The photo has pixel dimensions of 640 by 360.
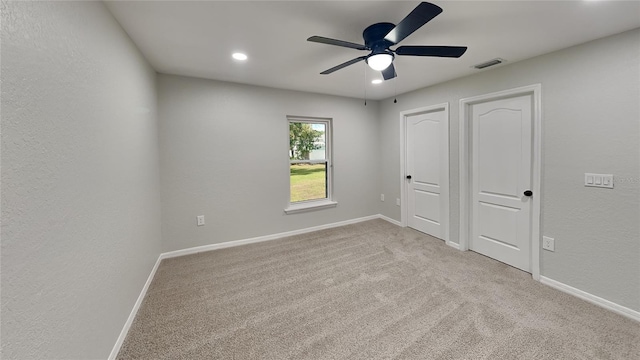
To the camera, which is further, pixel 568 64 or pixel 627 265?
pixel 568 64

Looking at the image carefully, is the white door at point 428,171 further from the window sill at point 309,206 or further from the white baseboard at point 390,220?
the window sill at point 309,206

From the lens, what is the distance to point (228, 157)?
A: 342cm

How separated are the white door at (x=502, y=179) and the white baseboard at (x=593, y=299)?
259 mm

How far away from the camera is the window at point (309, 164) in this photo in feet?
13.2

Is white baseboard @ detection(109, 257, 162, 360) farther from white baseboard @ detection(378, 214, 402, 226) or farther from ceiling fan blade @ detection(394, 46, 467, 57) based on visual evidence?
white baseboard @ detection(378, 214, 402, 226)

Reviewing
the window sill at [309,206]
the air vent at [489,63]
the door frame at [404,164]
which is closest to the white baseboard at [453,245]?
the door frame at [404,164]

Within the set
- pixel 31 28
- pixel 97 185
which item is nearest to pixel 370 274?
pixel 97 185

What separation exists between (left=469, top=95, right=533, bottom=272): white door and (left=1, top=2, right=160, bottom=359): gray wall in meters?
3.76

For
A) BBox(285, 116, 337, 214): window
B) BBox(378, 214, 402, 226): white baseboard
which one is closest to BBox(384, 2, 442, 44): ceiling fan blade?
→ BBox(285, 116, 337, 214): window

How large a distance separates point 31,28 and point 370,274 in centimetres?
294

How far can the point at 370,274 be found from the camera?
8.80ft

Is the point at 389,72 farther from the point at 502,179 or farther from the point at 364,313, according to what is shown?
the point at 364,313

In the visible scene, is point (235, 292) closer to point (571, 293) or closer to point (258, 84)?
point (258, 84)

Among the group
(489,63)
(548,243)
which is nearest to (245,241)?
(548,243)
